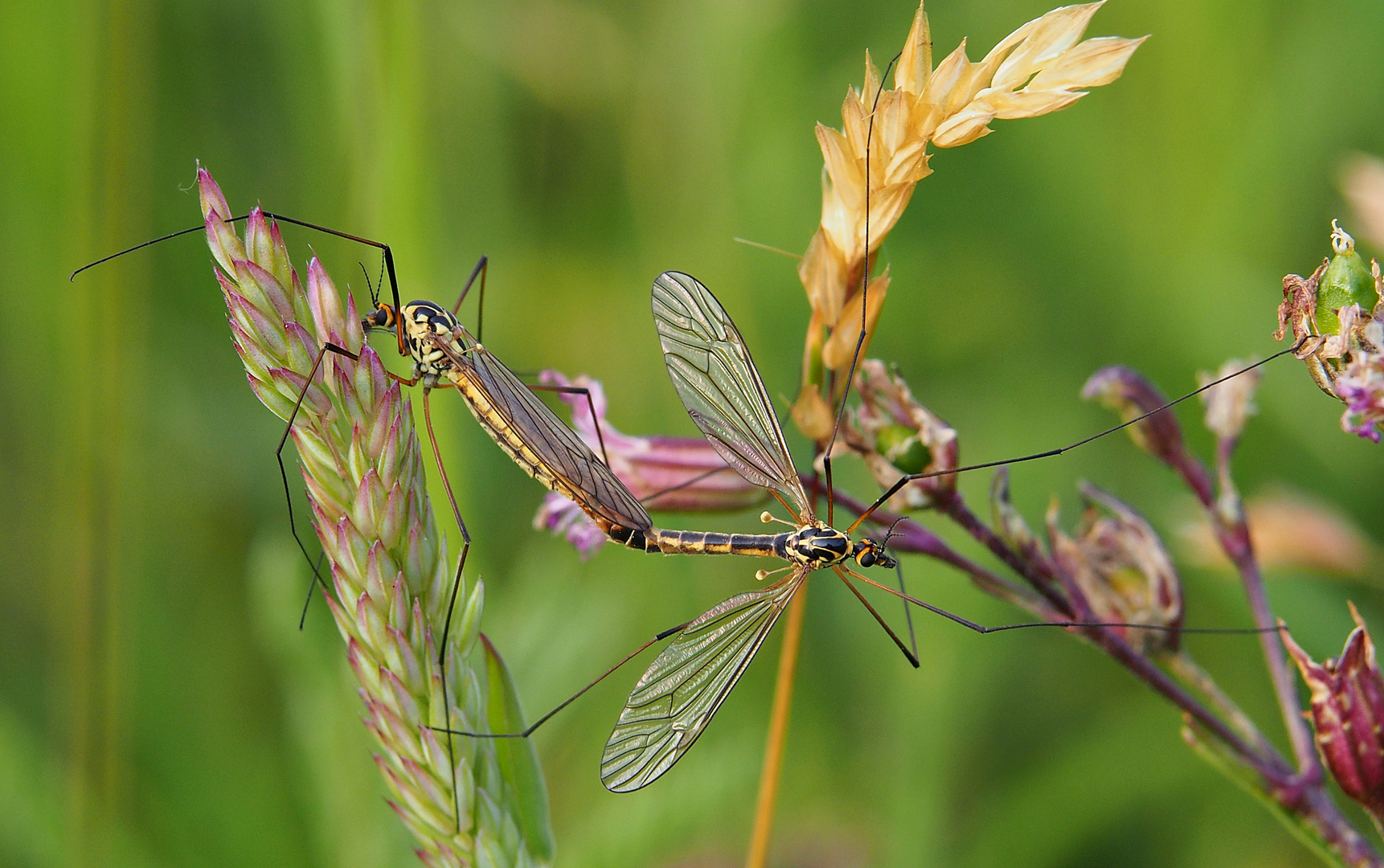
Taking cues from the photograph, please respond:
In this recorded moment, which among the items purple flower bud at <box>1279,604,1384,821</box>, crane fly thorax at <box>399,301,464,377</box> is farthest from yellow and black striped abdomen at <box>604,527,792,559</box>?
purple flower bud at <box>1279,604,1384,821</box>

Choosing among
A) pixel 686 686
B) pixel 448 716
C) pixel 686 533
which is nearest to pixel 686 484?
pixel 686 533

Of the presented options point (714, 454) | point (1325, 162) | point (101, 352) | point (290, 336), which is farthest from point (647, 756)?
point (1325, 162)

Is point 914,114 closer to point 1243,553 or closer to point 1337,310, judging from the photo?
point 1337,310

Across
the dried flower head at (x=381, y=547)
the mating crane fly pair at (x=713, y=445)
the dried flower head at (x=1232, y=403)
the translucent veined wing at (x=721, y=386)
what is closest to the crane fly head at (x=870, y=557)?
the mating crane fly pair at (x=713, y=445)

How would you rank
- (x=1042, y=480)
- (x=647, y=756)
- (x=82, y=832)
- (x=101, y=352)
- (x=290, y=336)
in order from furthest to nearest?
(x=1042, y=480), (x=101, y=352), (x=82, y=832), (x=647, y=756), (x=290, y=336)

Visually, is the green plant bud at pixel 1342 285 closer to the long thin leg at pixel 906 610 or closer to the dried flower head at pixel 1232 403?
the dried flower head at pixel 1232 403

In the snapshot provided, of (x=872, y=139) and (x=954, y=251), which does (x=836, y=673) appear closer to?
(x=954, y=251)
